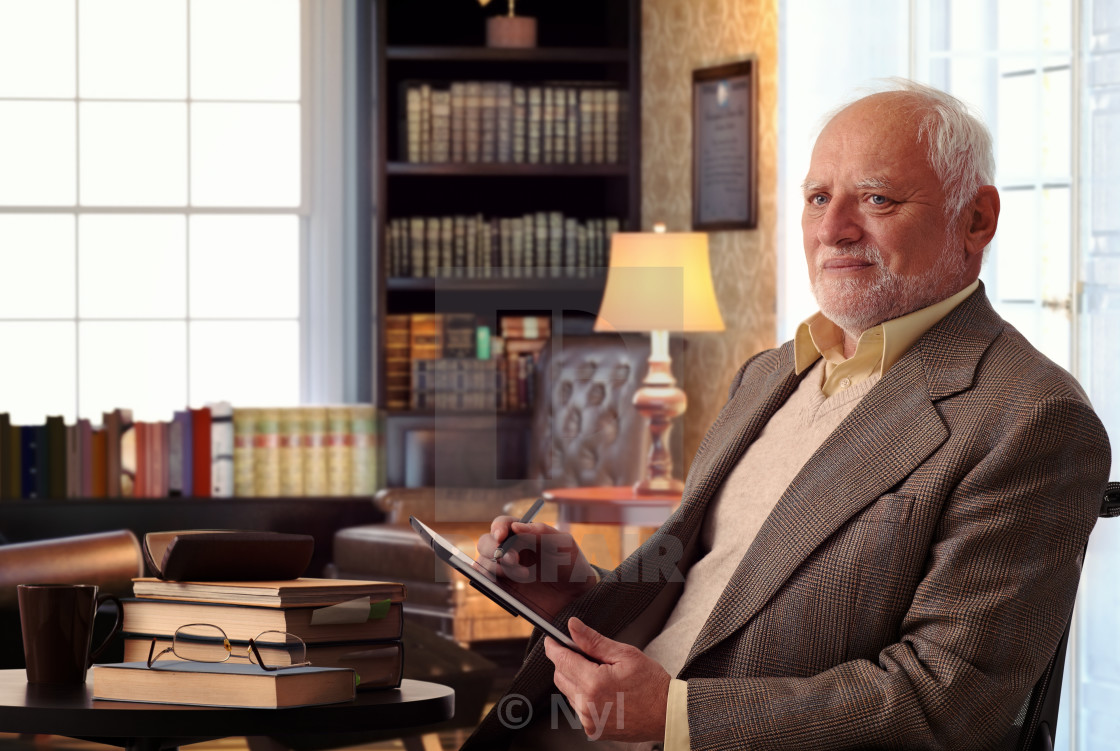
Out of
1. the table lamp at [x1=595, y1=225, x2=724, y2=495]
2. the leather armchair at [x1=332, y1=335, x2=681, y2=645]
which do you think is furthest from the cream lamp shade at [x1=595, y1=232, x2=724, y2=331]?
the leather armchair at [x1=332, y1=335, x2=681, y2=645]

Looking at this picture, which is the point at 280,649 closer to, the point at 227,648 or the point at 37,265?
the point at 227,648

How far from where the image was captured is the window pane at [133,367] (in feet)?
16.3

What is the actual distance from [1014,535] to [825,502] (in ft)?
0.71

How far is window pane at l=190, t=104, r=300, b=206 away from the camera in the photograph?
198 inches

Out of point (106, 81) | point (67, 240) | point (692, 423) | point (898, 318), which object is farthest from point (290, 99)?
point (898, 318)

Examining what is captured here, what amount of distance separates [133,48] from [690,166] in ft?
7.25

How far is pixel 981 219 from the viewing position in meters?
1.64

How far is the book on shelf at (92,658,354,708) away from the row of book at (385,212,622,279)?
3.50 meters

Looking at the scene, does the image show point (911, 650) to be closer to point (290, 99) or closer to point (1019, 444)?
point (1019, 444)

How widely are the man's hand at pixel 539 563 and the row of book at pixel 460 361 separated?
2.80 meters

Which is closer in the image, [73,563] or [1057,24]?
[73,563]

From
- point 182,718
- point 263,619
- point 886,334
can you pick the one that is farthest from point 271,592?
point 886,334

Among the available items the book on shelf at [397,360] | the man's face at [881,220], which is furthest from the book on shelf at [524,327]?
the man's face at [881,220]

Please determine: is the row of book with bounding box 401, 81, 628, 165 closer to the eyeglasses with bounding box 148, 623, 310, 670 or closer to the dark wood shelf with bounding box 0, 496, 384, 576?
the dark wood shelf with bounding box 0, 496, 384, 576
